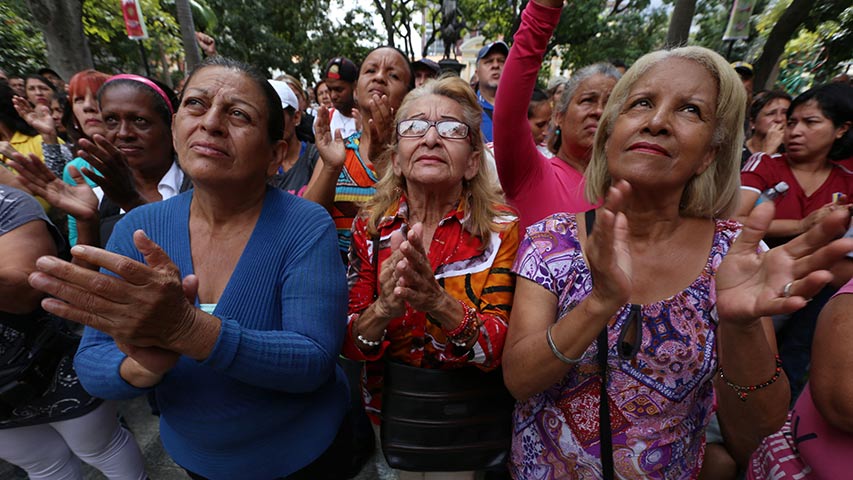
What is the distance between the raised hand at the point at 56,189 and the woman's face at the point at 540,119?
4018mm

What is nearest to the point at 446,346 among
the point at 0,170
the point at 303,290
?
the point at 303,290

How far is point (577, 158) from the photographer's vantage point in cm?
245

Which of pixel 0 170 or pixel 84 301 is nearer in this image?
pixel 84 301

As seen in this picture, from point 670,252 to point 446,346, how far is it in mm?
902

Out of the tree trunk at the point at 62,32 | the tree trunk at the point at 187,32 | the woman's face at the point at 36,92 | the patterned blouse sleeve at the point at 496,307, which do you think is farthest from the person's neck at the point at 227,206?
the tree trunk at the point at 62,32

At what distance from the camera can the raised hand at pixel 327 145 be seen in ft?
7.86

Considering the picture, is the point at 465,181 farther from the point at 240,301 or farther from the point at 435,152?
the point at 240,301

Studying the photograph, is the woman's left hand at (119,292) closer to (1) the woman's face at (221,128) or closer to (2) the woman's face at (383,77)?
(1) the woman's face at (221,128)

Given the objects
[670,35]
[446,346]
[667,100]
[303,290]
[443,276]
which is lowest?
[446,346]

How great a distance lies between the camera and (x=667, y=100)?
131 cm

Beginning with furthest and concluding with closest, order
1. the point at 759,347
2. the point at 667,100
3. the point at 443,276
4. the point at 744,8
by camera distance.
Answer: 1. the point at 744,8
2. the point at 443,276
3. the point at 667,100
4. the point at 759,347

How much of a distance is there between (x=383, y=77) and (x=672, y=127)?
7.84 ft

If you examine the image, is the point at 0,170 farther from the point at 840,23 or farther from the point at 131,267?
the point at 840,23

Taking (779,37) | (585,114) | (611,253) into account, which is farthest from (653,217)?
(779,37)
